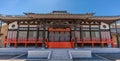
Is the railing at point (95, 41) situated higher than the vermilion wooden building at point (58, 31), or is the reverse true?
the vermilion wooden building at point (58, 31)

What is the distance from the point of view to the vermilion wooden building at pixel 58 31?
55.5ft

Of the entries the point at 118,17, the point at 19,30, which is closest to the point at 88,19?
the point at 118,17

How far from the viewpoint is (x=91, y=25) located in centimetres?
1788

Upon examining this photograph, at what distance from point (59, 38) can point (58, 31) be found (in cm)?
91

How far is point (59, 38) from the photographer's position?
17.3m

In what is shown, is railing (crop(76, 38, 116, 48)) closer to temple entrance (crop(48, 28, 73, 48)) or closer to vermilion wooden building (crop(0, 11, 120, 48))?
vermilion wooden building (crop(0, 11, 120, 48))

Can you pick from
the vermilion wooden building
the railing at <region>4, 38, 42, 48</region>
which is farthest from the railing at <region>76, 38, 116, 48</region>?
the railing at <region>4, 38, 42, 48</region>

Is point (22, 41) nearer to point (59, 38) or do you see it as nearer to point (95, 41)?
point (59, 38)

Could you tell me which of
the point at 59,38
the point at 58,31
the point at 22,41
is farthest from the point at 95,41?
the point at 22,41

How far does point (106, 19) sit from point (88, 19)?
2.28 meters

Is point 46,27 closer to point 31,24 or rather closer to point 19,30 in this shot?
point 31,24

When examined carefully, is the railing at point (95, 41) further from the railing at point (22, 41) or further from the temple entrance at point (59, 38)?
the railing at point (22, 41)

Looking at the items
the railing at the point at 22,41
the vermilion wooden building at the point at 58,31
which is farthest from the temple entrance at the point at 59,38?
the railing at the point at 22,41

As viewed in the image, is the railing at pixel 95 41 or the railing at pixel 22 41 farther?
the railing at pixel 95 41
